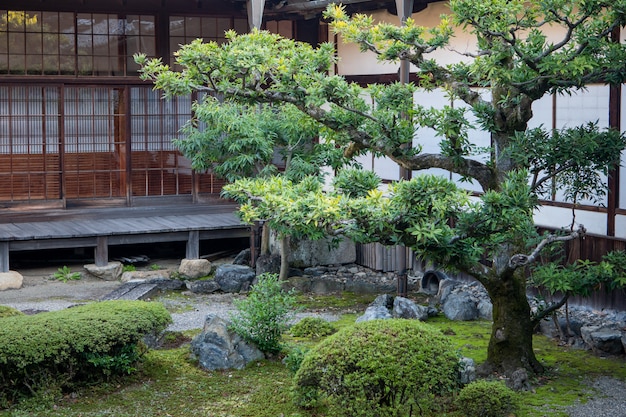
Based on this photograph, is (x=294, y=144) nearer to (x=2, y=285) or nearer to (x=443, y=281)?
(x=443, y=281)

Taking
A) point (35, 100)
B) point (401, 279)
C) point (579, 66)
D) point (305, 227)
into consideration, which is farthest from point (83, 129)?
point (579, 66)

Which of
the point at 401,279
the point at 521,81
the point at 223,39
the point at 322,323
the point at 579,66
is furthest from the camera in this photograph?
the point at 223,39

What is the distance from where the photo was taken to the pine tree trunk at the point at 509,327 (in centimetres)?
915

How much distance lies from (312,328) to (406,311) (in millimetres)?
1416

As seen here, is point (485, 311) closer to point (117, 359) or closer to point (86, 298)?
point (117, 359)

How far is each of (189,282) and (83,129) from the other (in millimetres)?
3996

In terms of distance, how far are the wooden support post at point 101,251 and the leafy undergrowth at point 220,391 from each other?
5.23 metres

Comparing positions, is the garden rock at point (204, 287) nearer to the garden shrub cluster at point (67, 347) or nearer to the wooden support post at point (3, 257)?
the wooden support post at point (3, 257)

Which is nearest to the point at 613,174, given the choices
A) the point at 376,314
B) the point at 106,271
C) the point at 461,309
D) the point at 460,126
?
the point at 461,309

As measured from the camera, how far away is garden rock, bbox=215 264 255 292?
46.1ft

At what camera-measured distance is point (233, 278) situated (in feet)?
46.2

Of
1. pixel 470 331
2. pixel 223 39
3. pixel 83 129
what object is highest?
pixel 223 39

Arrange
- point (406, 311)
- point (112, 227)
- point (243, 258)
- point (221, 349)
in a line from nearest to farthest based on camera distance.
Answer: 1. point (221, 349)
2. point (406, 311)
3. point (112, 227)
4. point (243, 258)

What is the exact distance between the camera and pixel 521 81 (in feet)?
27.4
